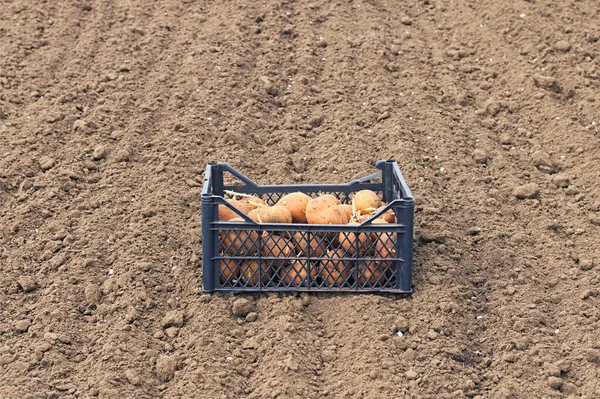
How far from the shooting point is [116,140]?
5.88 m

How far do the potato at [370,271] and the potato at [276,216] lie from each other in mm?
395

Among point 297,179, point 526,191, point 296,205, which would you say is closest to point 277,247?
point 296,205

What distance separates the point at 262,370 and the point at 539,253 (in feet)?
5.52

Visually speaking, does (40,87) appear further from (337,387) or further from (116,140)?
(337,387)

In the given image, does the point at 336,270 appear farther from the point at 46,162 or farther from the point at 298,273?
the point at 46,162

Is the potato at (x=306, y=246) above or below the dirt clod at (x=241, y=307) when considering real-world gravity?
above

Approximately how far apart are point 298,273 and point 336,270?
175mm

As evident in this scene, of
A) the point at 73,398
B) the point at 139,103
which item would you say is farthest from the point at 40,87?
the point at 73,398

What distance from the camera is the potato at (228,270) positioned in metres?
4.37

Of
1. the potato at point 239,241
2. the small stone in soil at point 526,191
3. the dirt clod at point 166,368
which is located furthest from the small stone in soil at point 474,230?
the dirt clod at point 166,368

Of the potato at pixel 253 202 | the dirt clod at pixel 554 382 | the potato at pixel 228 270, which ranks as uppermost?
the potato at pixel 253 202

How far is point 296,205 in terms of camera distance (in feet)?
14.7

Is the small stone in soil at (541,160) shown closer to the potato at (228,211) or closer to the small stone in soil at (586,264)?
the small stone in soil at (586,264)

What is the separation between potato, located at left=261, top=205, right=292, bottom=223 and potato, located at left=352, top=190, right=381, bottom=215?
0.38 metres
